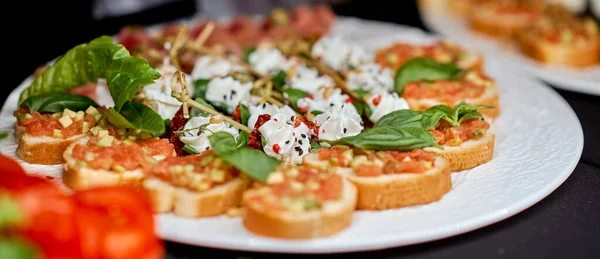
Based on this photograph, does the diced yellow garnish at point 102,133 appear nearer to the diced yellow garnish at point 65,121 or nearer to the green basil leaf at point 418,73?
the diced yellow garnish at point 65,121

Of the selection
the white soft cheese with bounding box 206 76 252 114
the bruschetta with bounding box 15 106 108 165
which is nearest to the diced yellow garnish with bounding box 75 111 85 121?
the bruschetta with bounding box 15 106 108 165

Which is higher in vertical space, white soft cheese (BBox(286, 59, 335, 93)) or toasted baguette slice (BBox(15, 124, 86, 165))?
toasted baguette slice (BBox(15, 124, 86, 165))

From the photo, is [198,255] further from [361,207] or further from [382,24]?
[382,24]

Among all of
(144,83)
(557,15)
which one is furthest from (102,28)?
(557,15)

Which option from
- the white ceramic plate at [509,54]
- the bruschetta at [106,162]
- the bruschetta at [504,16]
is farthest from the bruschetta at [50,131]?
the bruschetta at [504,16]

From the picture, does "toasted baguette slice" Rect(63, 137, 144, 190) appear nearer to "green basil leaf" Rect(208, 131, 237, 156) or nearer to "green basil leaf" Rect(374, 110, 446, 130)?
"green basil leaf" Rect(208, 131, 237, 156)

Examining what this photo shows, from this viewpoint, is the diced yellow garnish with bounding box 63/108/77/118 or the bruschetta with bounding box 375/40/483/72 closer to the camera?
the diced yellow garnish with bounding box 63/108/77/118

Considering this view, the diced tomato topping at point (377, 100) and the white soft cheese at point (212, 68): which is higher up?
the white soft cheese at point (212, 68)
